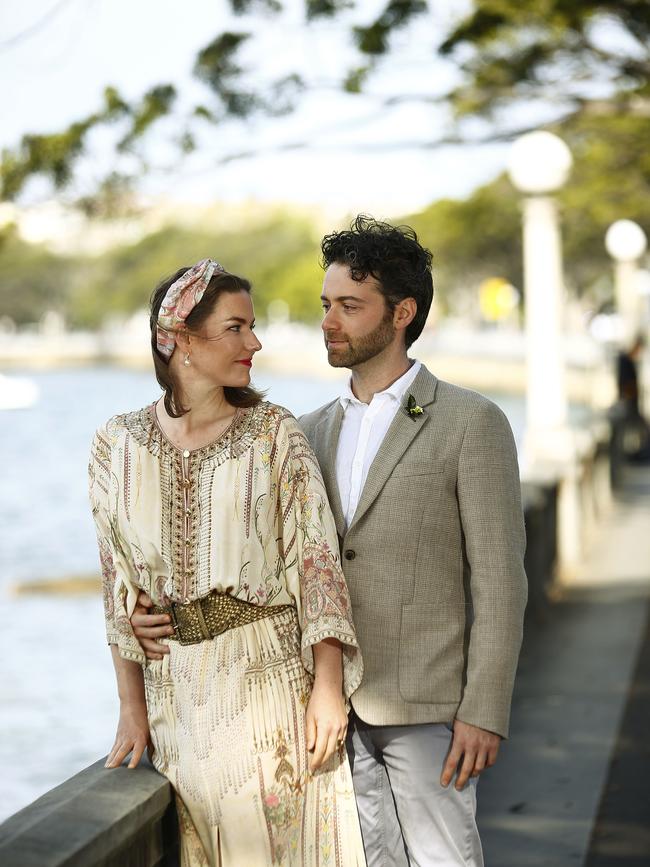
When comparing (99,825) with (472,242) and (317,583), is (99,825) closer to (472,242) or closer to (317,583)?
(317,583)

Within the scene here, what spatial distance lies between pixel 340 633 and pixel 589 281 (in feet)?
225

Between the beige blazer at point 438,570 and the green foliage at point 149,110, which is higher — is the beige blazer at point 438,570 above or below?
below

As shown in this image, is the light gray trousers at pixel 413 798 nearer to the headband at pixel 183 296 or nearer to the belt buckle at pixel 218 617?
the belt buckle at pixel 218 617

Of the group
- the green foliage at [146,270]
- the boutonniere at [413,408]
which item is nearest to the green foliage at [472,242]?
the green foliage at [146,270]

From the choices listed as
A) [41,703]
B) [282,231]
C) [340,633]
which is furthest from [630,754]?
[282,231]

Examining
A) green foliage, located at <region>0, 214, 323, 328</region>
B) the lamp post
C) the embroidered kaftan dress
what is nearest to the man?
the embroidered kaftan dress

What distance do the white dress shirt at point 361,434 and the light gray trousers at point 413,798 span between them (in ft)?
1.56

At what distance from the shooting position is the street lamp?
9.88 metres

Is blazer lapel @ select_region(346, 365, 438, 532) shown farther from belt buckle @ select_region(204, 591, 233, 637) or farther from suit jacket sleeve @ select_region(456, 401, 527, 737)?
belt buckle @ select_region(204, 591, 233, 637)

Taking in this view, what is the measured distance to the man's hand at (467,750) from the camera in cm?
292

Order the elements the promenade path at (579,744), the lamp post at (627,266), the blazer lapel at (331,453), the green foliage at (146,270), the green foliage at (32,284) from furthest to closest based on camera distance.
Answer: the green foliage at (32,284) < the green foliage at (146,270) < the lamp post at (627,266) < the promenade path at (579,744) < the blazer lapel at (331,453)

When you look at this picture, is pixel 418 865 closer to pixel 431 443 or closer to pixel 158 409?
pixel 431 443

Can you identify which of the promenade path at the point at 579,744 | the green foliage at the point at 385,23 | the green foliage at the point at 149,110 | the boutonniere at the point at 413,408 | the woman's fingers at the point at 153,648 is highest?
the green foliage at the point at 385,23

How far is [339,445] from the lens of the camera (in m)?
3.12
